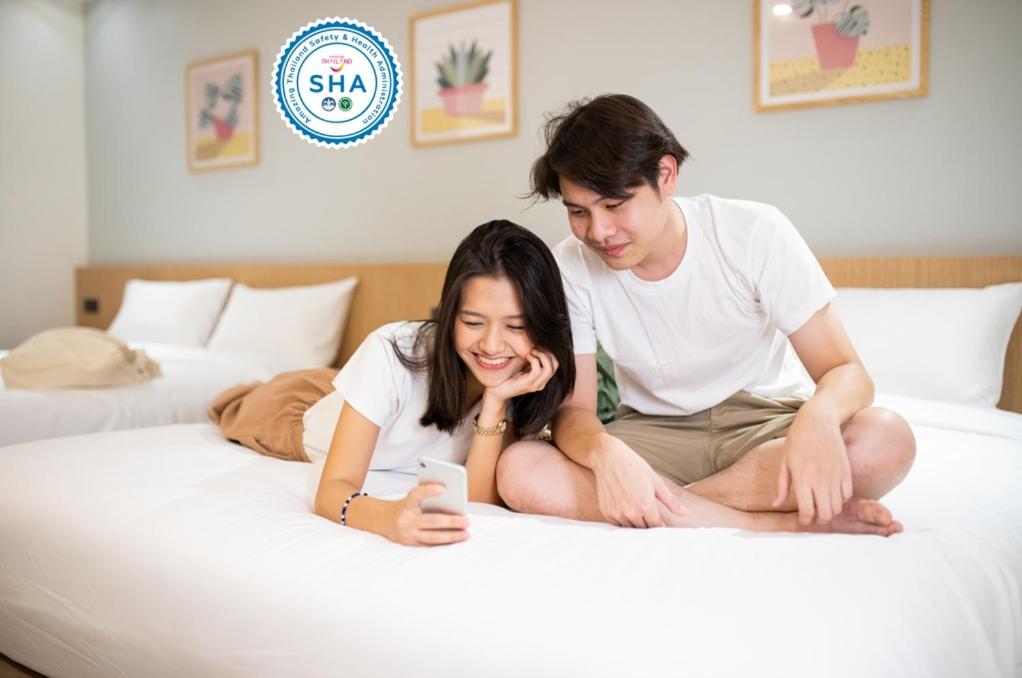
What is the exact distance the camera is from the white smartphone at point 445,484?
3.87ft

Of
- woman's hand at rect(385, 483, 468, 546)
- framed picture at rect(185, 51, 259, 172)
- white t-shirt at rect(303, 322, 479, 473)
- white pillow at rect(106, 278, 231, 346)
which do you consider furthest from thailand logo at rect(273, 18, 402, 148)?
framed picture at rect(185, 51, 259, 172)

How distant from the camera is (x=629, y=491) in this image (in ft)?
4.28

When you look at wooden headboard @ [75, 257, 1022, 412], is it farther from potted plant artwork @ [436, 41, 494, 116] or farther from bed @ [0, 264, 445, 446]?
potted plant artwork @ [436, 41, 494, 116]

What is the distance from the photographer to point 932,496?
4.62ft

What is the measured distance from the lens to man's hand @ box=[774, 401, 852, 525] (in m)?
1.20

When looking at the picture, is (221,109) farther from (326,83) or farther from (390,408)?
(390,408)

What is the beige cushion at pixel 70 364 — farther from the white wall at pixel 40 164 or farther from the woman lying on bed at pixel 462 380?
the white wall at pixel 40 164

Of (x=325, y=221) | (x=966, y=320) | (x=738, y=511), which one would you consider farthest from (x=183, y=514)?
(x=325, y=221)

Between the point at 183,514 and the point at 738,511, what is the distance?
926mm

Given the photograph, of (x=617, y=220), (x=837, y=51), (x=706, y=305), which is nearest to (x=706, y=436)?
(x=706, y=305)

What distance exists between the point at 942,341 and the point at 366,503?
1.60 m

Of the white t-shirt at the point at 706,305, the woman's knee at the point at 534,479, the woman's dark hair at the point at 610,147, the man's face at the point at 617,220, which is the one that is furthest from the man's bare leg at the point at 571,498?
the woman's dark hair at the point at 610,147

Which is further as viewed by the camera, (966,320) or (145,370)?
(145,370)

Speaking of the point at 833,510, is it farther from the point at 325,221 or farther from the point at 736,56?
the point at 325,221
